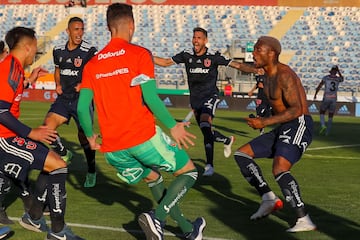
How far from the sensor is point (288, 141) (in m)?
8.58

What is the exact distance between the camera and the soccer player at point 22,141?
7.01m

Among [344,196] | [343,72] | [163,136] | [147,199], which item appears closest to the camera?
[163,136]

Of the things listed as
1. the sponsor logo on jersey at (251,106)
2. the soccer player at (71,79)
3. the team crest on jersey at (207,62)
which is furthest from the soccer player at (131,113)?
the sponsor logo on jersey at (251,106)

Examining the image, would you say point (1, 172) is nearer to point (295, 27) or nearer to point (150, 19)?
point (295, 27)

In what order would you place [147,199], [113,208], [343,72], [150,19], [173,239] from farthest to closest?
[150,19], [343,72], [147,199], [113,208], [173,239]

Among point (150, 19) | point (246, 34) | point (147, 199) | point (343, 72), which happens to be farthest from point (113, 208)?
point (150, 19)

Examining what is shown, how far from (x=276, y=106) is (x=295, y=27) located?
1724 inches

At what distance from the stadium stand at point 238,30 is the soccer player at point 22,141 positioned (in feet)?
128

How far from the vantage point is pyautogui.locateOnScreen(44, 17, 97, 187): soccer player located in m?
11.2

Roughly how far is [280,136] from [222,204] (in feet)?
5.43

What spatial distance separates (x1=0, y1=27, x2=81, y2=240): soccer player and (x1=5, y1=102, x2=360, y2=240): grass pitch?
621 mm

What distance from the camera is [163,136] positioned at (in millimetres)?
6676

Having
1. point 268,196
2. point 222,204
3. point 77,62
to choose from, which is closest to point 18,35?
point 268,196

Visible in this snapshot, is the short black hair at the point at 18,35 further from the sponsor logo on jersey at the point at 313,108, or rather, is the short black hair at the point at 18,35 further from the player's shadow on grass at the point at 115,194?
the sponsor logo on jersey at the point at 313,108
